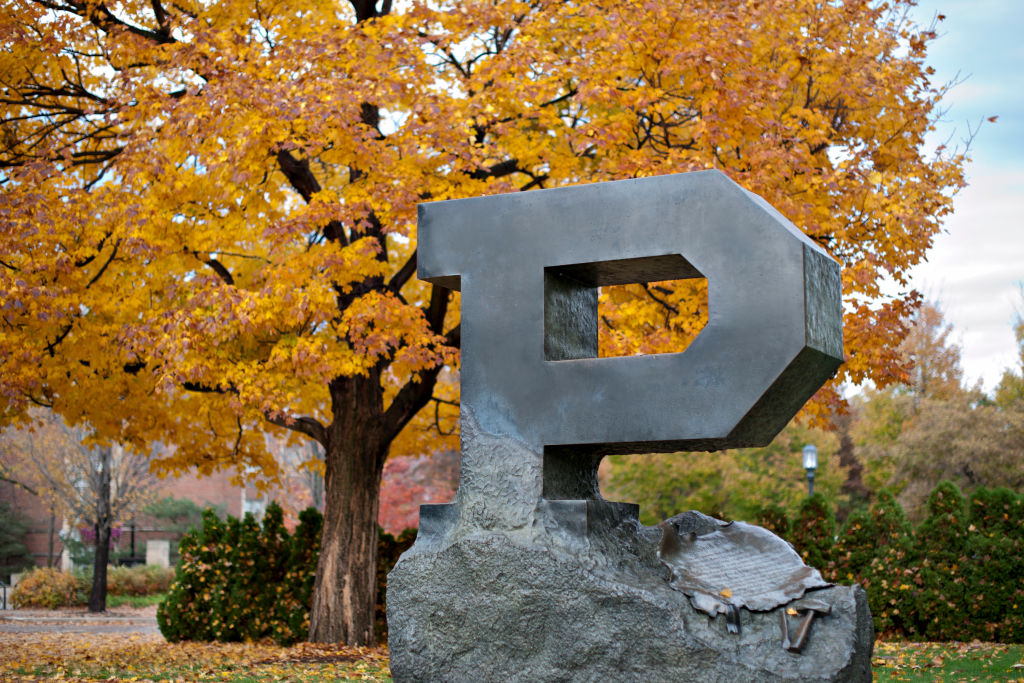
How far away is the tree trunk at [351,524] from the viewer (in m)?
12.9

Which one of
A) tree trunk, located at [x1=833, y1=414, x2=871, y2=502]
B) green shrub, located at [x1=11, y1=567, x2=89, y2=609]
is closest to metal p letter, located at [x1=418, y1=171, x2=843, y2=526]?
green shrub, located at [x1=11, y1=567, x2=89, y2=609]

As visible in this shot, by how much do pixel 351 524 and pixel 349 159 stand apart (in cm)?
493

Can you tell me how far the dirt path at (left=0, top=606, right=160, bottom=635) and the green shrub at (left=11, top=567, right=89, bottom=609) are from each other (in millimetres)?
526

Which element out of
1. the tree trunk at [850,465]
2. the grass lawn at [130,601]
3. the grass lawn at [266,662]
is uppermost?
the tree trunk at [850,465]

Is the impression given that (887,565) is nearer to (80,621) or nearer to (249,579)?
(249,579)

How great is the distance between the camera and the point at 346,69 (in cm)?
1102

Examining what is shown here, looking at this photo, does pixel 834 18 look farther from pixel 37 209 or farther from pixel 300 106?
pixel 37 209

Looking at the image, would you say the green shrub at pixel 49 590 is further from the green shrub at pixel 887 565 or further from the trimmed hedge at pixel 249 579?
the green shrub at pixel 887 565

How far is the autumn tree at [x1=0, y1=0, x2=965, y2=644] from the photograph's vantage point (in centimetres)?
1040

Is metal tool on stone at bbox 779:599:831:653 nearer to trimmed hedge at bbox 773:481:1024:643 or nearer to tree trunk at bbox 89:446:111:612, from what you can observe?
trimmed hedge at bbox 773:481:1024:643

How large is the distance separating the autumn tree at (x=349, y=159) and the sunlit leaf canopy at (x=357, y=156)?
4 centimetres

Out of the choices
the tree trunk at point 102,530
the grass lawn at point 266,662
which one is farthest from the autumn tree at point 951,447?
the tree trunk at point 102,530

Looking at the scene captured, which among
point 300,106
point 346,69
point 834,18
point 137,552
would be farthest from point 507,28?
point 137,552

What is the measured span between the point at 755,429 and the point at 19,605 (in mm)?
26212
